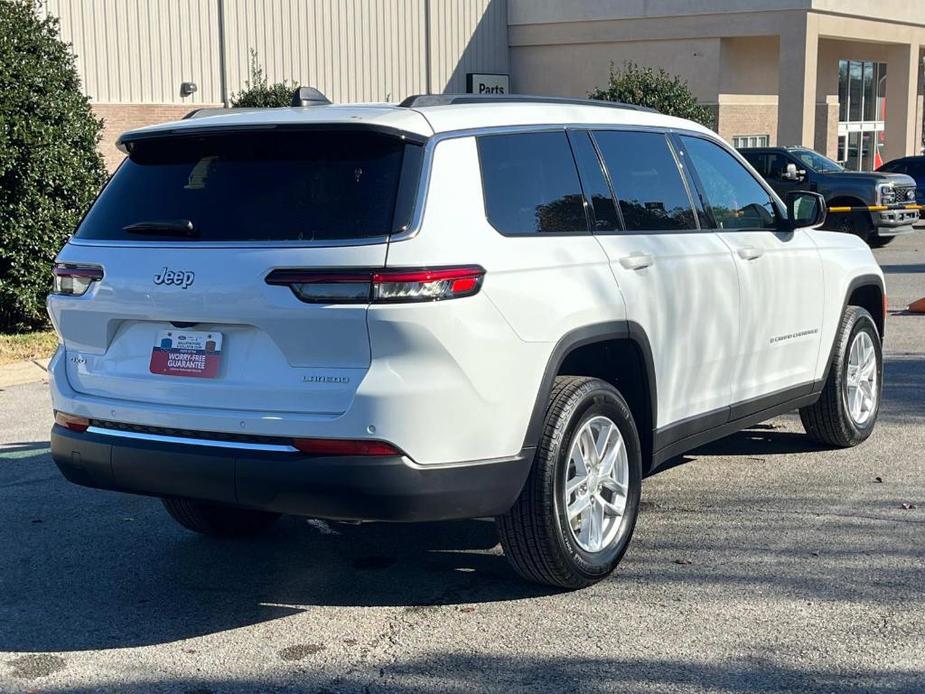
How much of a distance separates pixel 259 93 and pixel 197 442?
65.6 ft

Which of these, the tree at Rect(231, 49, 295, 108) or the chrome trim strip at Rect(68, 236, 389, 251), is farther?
the tree at Rect(231, 49, 295, 108)

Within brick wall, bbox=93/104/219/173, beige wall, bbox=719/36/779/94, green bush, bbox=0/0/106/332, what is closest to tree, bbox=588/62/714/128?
beige wall, bbox=719/36/779/94

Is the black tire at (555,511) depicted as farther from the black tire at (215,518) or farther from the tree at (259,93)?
the tree at (259,93)

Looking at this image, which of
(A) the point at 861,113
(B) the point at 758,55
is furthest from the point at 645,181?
(A) the point at 861,113

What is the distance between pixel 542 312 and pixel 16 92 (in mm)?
9098

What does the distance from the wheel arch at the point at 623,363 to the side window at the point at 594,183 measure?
47 cm

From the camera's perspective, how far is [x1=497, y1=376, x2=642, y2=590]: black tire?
4.95m

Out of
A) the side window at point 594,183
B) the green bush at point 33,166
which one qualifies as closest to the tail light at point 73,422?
the side window at point 594,183

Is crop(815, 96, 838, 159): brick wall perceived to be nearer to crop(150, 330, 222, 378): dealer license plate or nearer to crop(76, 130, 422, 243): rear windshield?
crop(76, 130, 422, 243): rear windshield

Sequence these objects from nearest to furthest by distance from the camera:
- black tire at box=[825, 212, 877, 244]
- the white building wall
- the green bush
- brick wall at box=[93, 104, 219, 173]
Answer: the green bush → black tire at box=[825, 212, 877, 244] → brick wall at box=[93, 104, 219, 173] → the white building wall

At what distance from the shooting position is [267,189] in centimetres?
483

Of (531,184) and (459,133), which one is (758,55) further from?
(459,133)

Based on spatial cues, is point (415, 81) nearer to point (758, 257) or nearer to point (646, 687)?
point (758, 257)

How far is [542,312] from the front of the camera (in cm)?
493
